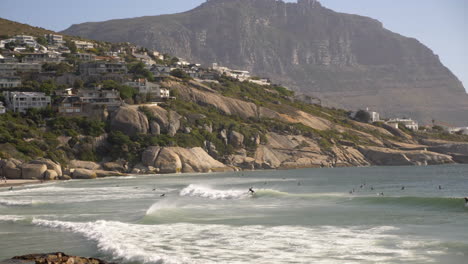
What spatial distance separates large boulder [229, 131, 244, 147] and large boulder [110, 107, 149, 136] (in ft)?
50.6

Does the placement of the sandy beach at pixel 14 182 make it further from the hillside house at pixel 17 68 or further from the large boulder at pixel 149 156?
the hillside house at pixel 17 68

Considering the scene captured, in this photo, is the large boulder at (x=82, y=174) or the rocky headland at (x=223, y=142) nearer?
the large boulder at (x=82, y=174)

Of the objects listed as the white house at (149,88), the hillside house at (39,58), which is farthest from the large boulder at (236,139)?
the hillside house at (39,58)

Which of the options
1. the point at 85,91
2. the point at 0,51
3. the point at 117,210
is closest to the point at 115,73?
the point at 85,91

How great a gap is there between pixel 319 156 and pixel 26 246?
89.0 m

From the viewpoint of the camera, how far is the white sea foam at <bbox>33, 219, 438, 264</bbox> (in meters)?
21.5

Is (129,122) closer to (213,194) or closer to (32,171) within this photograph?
(32,171)

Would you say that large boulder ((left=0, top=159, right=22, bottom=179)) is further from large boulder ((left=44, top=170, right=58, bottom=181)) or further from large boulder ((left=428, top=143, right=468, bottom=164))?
large boulder ((left=428, top=143, right=468, bottom=164))

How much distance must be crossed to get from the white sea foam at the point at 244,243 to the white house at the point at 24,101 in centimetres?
7302

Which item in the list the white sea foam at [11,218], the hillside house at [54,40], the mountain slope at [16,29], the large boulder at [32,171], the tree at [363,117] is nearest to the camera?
the white sea foam at [11,218]

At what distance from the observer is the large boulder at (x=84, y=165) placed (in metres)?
82.9

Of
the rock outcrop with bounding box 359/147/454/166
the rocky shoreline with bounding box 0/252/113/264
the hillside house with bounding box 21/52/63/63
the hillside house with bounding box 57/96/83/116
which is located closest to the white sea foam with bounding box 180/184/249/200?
the rocky shoreline with bounding box 0/252/113/264

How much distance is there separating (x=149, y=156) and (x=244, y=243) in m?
65.9

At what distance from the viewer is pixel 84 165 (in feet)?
276
